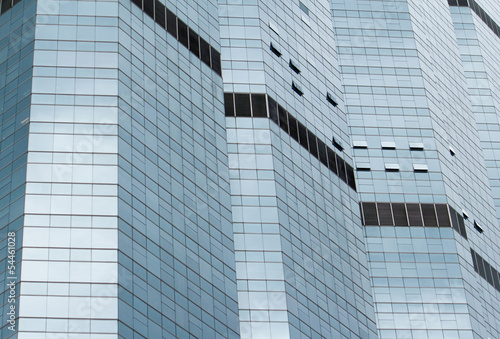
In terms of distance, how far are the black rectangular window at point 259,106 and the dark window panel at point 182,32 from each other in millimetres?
8918

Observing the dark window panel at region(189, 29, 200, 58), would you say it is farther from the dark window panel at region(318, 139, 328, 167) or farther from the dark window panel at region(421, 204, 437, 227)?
the dark window panel at region(421, 204, 437, 227)

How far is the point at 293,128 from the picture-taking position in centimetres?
11094

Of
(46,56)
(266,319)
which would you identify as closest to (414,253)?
(266,319)

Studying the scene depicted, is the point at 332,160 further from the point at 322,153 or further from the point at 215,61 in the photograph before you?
the point at 215,61

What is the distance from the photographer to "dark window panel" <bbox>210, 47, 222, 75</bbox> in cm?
10875

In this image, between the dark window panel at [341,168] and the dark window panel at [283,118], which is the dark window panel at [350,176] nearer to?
the dark window panel at [341,168]

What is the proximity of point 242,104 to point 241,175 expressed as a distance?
8.49m

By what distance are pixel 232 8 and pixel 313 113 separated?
535 inches

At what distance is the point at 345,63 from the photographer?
5103 inches

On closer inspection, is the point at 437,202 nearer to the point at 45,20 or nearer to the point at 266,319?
the point at 266,319

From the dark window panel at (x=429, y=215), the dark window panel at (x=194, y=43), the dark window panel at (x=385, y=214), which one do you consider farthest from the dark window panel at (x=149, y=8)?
the dark window panel at (x=429, y=215)

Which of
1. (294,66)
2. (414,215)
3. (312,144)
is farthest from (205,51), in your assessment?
(414,215)

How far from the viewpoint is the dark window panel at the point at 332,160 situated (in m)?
115

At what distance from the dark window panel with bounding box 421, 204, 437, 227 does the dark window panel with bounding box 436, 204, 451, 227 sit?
533 millimetres
